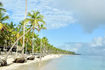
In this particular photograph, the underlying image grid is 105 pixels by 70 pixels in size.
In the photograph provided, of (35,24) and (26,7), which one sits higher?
(26,7)

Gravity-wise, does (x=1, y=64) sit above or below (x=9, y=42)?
below

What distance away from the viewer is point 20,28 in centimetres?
5797

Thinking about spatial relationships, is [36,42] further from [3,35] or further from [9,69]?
[9,69]

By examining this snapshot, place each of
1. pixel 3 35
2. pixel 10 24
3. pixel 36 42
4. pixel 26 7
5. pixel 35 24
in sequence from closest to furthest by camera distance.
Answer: pixel 26 7 < pixel 35 24 < pixel 3 35 < pixel 10 24 < pixel 36 42

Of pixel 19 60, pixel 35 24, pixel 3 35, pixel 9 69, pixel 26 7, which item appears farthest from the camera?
pixel 3 35

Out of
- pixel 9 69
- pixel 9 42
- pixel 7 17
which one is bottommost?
pixel 9 69

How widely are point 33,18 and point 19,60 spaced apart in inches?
612

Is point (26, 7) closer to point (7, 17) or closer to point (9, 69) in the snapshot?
point (7, 17)

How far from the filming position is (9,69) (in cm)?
2402

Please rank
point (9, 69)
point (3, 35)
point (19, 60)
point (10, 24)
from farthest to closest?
point (10, 24), point (3, 35), point (19, 60), point (9, 69)

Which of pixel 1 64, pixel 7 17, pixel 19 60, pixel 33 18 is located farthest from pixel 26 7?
pixel 1 64

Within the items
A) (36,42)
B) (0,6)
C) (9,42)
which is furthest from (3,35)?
(36,42)

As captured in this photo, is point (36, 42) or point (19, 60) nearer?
point (19, 60)

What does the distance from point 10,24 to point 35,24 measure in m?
17.7
